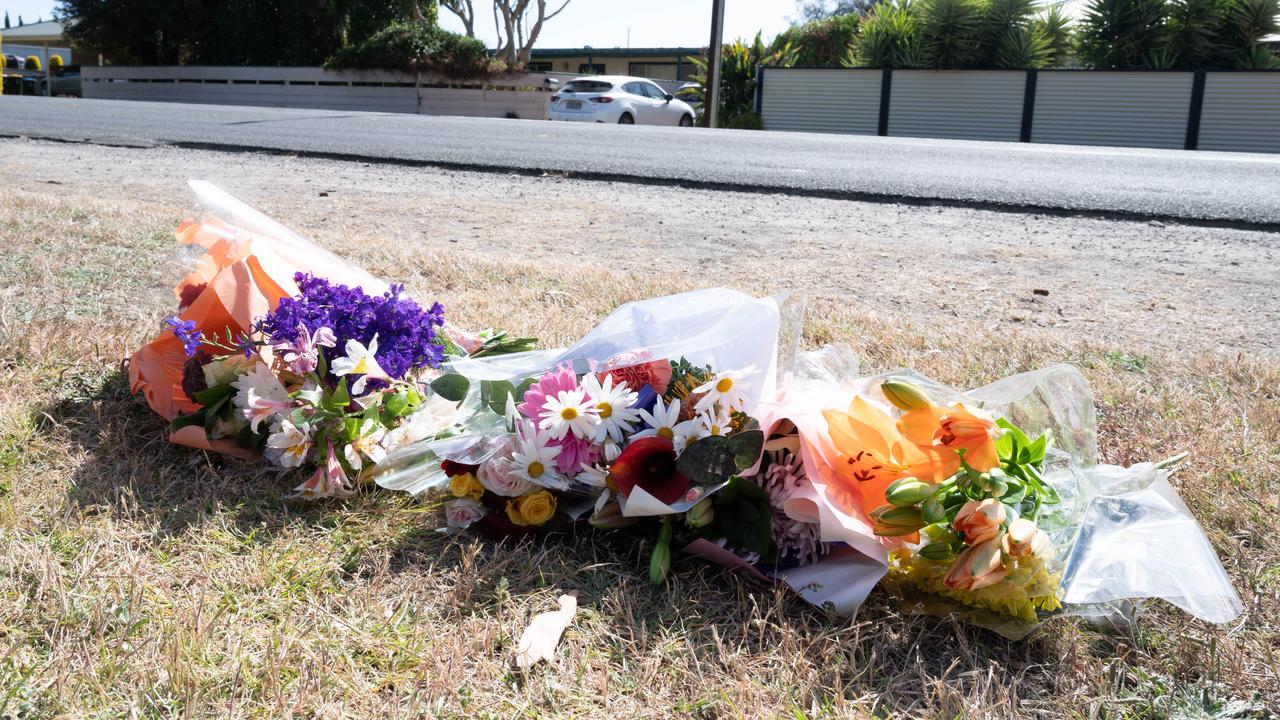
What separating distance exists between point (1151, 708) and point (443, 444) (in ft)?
4.58

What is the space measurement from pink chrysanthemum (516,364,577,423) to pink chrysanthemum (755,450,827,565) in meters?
0.44

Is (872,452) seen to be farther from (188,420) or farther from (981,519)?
(188,420)

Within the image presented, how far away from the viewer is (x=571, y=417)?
6.41ft

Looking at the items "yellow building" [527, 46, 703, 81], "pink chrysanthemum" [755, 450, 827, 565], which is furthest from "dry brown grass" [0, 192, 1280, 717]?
"yellow building" [527, 46, 703, 81]

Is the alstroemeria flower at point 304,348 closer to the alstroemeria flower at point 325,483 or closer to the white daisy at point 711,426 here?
the alstroemeria flower at point 325,483

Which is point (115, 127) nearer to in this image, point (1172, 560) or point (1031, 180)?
point (1031, 180)

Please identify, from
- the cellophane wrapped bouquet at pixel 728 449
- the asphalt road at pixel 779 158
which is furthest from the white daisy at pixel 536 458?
the asphalt road at pixel 779 158

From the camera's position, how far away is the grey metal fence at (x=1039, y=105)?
56.0 ft

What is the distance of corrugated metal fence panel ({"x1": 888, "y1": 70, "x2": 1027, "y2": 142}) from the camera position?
751 inches

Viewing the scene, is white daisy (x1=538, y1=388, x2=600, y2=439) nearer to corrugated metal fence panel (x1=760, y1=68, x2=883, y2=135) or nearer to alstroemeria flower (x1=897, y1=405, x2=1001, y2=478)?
alstroemeria flower (x1=897, y1=405, x2=1001, y2=478)

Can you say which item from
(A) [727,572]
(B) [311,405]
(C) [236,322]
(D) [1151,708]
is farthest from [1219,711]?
(C) [236,322]

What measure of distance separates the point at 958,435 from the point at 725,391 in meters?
0.45

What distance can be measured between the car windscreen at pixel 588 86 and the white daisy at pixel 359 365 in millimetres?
19333

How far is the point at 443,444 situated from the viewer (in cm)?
212
